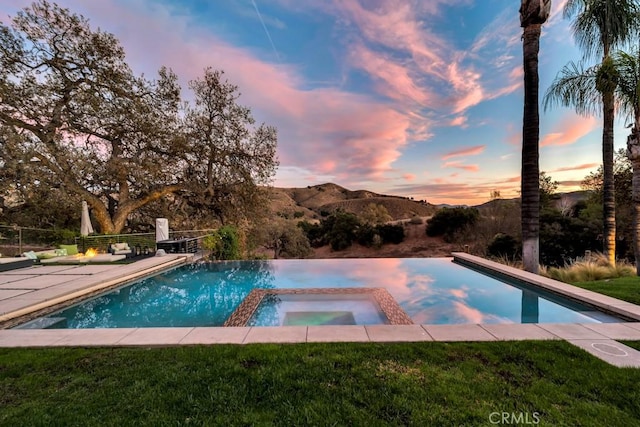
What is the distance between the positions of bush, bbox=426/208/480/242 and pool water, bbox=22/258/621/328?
43.9 feet

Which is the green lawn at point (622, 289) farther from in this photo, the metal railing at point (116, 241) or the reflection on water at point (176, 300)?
the metal railing at point (116, 241)

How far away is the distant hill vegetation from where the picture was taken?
40.9 meters

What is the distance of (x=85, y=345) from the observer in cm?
381

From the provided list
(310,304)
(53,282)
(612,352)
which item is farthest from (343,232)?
(612,352)

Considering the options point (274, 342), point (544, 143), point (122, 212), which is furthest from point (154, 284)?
point (544, 143)

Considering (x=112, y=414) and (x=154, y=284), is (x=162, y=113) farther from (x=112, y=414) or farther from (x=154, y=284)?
(x=112, y=414)

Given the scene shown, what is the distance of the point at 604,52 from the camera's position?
923 centimetres

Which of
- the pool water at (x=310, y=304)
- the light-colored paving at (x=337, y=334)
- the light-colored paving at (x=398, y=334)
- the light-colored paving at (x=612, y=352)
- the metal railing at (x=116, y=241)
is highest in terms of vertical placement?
the metal railing at (x=116, y=241)

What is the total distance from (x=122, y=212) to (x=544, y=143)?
19.7 m

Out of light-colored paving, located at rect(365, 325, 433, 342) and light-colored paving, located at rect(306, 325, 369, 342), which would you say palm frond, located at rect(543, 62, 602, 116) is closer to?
light-colored paving, located at rect(365, 325, 433, 342)

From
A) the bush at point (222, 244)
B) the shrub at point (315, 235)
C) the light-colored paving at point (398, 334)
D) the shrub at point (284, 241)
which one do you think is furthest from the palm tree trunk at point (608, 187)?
the shrub at point (315, 235)

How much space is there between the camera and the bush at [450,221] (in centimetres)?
2289

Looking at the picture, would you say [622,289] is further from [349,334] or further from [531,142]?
[349,334]

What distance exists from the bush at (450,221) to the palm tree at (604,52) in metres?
13.8
